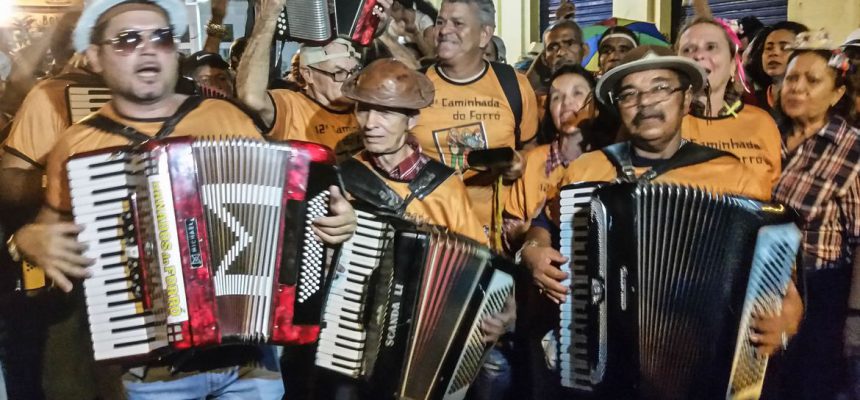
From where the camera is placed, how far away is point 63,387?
3805 mm

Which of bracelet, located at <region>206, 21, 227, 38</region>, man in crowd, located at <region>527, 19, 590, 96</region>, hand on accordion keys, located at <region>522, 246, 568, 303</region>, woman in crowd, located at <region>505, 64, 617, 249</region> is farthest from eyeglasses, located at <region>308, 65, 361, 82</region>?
hand on accordion keys, located at <region>522, 246, 568, 303</region>

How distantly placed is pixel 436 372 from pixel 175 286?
1.03 m

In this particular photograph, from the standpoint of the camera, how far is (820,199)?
132 inches

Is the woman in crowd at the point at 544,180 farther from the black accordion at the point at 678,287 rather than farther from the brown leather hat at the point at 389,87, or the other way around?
the brown leather hat at the point at 389,87

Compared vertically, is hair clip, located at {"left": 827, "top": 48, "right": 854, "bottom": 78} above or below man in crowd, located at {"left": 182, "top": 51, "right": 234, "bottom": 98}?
below

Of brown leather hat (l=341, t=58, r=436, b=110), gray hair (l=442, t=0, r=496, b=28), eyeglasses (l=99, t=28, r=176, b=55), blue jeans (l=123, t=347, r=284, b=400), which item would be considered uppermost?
gray hair (l=442, t=0, r=496, b=28)

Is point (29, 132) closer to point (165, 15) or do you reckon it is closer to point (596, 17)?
point (165, 15)

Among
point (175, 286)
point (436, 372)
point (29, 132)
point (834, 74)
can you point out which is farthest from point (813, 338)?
point (29, 132)

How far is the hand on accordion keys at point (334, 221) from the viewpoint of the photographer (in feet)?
8.00

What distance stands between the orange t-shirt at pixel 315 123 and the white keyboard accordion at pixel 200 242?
1.14m

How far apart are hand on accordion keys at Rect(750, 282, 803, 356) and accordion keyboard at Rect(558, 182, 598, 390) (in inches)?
21.6

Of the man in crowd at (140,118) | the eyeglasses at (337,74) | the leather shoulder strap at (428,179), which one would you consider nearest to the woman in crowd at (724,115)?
the leather shoulder strap at (428,179)

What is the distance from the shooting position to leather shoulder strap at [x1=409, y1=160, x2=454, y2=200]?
9.58ft

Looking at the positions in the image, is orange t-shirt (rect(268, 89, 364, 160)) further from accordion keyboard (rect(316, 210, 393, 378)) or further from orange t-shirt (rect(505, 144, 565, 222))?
accordion keyboard (rect(316, 210, 393, 378))
